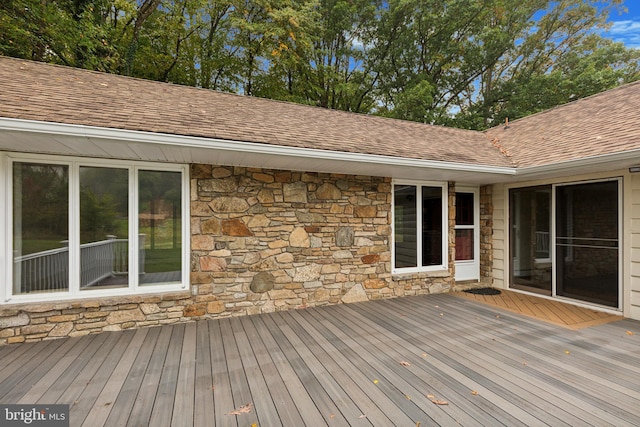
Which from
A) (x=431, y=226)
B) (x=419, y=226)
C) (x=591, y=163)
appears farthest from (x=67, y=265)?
(x=591, y=163)

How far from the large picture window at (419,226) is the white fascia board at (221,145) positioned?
996 millimetres

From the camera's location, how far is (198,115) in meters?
3.98

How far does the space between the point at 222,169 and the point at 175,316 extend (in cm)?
211

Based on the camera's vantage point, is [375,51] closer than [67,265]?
No

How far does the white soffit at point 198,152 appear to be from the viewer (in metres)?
2.83

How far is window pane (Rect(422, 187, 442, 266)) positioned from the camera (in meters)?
5.57

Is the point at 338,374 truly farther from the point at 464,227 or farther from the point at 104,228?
the point at 464,227

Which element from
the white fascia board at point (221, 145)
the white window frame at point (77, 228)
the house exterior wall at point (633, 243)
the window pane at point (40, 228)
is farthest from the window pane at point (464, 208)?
the window pane at point (40, 228)

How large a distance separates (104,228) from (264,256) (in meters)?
2.07

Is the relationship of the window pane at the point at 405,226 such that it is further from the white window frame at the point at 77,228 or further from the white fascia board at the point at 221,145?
the white window frame at the point at 77,228

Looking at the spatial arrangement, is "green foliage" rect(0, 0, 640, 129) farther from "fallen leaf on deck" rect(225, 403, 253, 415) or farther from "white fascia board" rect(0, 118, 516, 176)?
"fallen leaf on deck" rect(225, 403, 253, 415)

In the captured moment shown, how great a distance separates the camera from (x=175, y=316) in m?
3.92

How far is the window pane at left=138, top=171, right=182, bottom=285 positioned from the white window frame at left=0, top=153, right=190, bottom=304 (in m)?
0.06

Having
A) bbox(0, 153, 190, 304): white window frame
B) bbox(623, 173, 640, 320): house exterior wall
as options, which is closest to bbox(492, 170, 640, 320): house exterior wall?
bbox(623, 173, 640, 320): house exterior wall
